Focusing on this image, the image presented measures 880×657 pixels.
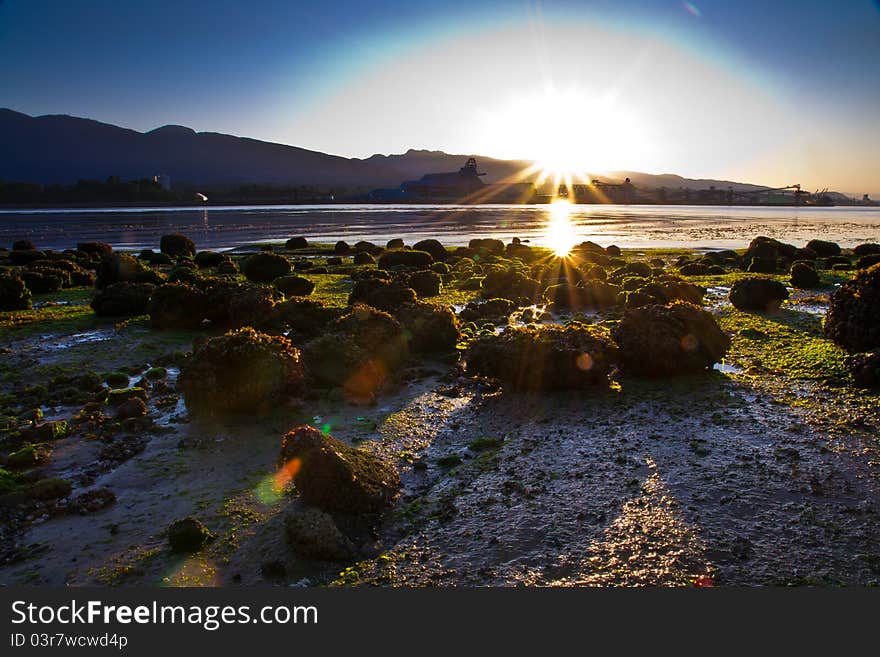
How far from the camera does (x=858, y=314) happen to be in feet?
32.1

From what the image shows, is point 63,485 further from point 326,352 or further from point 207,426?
point 326,352

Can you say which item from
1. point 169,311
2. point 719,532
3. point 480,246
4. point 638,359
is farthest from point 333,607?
point 480,246

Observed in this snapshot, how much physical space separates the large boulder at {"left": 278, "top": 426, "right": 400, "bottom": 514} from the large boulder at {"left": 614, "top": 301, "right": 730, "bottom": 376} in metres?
5.63

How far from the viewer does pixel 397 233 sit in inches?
2077

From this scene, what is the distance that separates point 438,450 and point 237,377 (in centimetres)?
333

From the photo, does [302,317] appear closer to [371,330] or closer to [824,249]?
[371,330]

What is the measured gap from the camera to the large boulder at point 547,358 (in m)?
8.82

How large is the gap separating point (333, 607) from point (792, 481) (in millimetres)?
4862

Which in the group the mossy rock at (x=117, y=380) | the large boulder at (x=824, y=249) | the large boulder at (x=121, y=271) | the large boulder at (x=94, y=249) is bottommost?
the mossy rock at (x=117, y=380)

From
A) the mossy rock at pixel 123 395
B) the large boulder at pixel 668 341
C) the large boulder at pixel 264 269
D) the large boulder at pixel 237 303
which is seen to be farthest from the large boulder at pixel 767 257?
the mossy rock at pixel 123 395

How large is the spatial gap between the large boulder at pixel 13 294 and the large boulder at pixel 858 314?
20635 mm

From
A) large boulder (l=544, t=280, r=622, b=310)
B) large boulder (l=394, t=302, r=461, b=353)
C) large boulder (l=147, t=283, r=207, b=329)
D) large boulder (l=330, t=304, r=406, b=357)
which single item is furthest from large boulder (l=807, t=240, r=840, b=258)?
large boulder (l=147, t=283, r=207, b=329)

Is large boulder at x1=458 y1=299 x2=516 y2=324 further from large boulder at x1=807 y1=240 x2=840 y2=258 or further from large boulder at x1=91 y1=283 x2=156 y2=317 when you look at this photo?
large boulder at x1=807 y1=240 x2=840 y2=258

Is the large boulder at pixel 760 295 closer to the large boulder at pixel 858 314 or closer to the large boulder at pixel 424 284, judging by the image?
the large boulder at pixel 858 314
